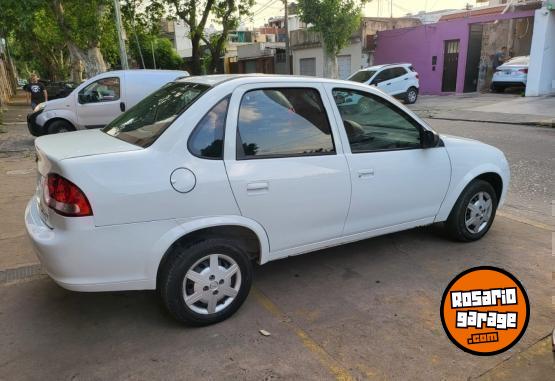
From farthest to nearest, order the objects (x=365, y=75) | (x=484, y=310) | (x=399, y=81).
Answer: (x=399, y=81)
(x=365, y=75)
(x=484, y=310)

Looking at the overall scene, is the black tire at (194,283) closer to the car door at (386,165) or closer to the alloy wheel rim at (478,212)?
the car door at (386,165)

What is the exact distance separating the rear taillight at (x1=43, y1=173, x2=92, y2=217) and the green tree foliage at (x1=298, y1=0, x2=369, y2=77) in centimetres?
1938

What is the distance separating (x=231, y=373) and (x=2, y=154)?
9.63 meters

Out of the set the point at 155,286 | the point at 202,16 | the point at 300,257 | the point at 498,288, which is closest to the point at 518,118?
the point at 300,257

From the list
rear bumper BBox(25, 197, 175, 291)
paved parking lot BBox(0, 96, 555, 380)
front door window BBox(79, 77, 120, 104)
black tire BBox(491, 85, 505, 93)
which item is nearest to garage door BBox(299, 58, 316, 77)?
black tire BBox(491, 85, 505, 93)

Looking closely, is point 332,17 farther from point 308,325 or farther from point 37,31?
point 37,31

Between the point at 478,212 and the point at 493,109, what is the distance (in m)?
12.4

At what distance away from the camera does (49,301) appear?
138 inches

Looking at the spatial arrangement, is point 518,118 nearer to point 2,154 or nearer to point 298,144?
point 298,144

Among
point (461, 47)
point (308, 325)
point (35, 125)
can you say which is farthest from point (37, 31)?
point (308, 325)

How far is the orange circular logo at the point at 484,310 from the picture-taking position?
2.53 metres

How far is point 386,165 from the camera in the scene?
3.69 meters

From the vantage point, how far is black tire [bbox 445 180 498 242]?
169 inches

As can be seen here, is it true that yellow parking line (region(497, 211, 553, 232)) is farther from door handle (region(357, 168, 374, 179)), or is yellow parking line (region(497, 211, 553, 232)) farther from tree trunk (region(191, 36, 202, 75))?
tree trunk (region(191, 36, 202, 75))
